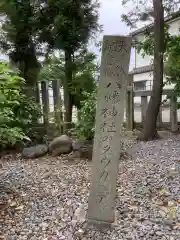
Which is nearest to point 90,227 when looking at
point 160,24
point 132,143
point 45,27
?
point 132,143

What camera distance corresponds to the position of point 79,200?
10.1ft

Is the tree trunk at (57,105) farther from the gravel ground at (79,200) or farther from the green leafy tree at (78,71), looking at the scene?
the gravel ground at (79,200)

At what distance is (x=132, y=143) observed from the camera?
5.89 m

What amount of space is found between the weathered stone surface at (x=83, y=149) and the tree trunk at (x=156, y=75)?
5.32ft

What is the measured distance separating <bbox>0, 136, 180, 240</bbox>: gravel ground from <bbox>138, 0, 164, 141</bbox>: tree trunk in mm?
1222

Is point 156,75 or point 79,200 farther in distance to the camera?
point 156,75

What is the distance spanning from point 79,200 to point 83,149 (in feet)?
6.05

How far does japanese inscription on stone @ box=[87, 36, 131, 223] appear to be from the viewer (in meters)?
2.37

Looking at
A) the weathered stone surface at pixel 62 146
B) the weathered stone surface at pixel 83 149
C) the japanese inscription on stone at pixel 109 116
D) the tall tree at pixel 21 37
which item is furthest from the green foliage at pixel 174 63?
the japanese inscription on stone at pixel 109 116

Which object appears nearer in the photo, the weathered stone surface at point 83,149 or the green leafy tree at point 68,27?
the weathered stone surface at point 83,149

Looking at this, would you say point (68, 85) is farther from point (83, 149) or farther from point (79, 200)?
point (79, 200)

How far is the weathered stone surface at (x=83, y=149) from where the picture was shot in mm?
4875

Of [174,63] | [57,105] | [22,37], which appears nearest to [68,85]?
[57,105]

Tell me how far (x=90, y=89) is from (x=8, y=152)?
2970 mm
